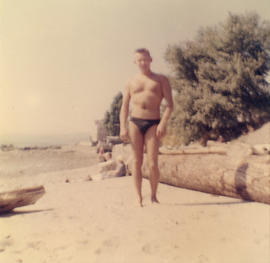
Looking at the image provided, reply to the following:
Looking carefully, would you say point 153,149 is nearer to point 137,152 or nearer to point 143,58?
point 137,152

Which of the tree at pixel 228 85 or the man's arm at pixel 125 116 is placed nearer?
the man's arm at pixel 125 116

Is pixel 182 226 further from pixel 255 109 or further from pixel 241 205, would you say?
pixel 255 109

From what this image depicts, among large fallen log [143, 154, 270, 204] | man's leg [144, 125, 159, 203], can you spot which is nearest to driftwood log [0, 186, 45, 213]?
man's leg [144, 125, 159, 203]

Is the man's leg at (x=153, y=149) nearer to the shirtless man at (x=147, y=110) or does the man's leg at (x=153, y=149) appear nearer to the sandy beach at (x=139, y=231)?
the shirtless man at (x=147, y=110)

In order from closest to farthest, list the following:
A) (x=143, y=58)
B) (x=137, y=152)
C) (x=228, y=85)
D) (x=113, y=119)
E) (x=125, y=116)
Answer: (x=143, y=58) → (x=137, y=152) → (x=125, y=116) → (x=228, y=85) → (x=113, y=119)

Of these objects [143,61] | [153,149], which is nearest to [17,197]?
[153,149]

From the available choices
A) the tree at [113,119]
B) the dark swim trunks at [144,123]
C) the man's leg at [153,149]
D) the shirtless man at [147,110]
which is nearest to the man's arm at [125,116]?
the shirtless man at [147,110]

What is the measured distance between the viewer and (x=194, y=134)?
13945 mm

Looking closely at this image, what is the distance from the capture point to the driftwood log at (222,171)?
11.7 feet

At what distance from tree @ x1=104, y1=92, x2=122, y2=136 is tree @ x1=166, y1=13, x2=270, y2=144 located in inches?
346

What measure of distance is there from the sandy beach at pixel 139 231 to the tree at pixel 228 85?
9.04 m

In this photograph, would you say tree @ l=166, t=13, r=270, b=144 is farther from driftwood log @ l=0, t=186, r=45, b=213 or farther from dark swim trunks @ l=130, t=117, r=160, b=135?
driftwood log @ l=0, t=186, r=45, b=213

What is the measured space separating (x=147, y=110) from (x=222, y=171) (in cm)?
155

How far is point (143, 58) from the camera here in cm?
370
